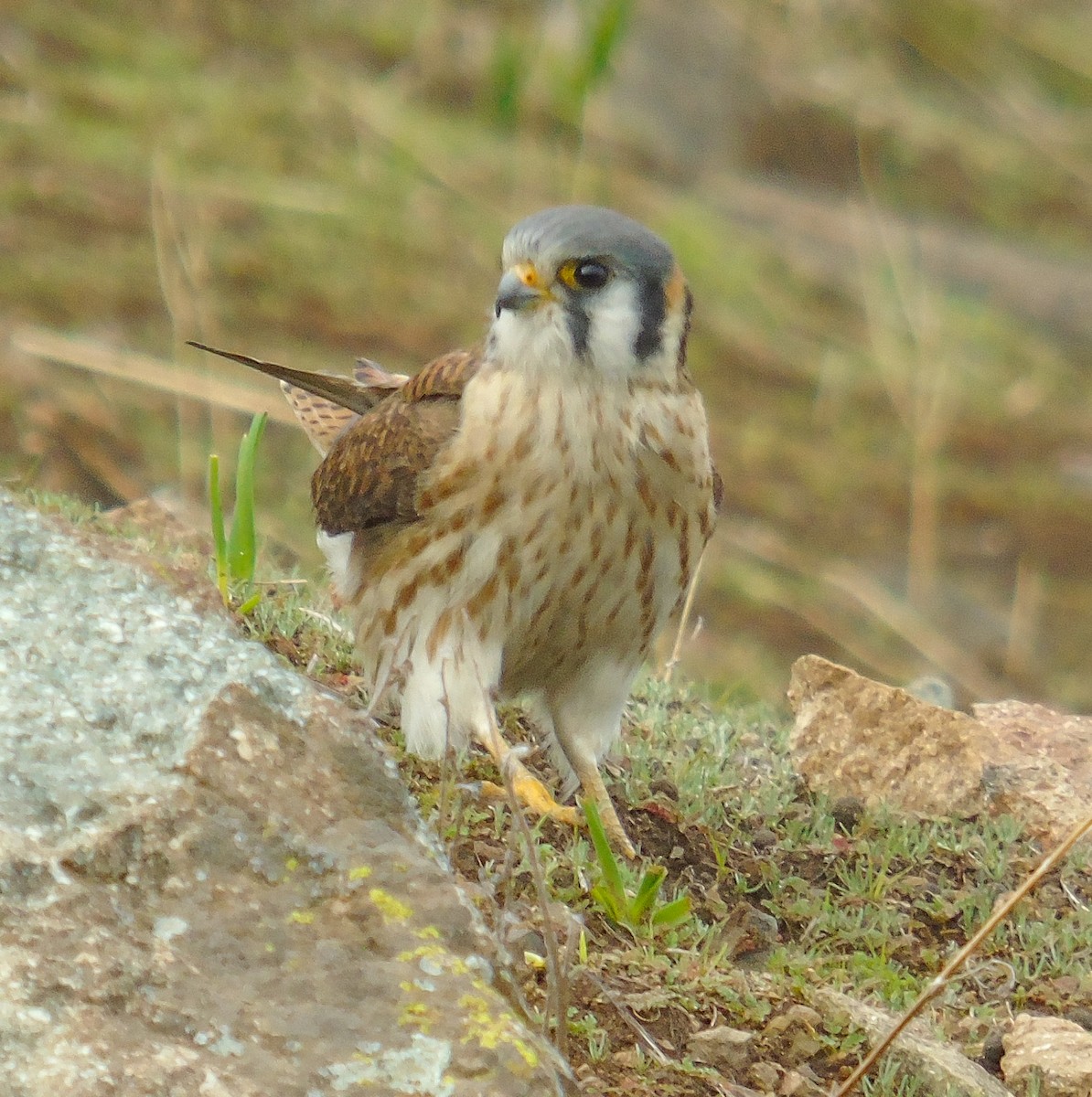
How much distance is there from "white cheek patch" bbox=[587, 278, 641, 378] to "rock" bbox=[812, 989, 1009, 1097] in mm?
1194

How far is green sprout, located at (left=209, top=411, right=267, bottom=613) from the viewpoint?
3.46 metres

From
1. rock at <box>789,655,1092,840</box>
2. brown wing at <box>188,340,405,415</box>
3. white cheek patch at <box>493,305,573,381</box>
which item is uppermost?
white cheek patch at <box>493,305,573,381</box>

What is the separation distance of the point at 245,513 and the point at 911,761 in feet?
4.25

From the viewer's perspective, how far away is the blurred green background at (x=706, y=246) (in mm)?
6906

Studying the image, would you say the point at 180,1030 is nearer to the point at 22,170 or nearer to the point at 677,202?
the point at 22,170

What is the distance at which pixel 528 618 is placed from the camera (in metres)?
3.51

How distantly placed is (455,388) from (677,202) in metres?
6.53

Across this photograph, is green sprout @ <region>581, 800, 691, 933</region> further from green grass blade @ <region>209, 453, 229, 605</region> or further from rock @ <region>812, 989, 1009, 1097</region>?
green grass blade @ <region>209, 453, 229, 605</region>

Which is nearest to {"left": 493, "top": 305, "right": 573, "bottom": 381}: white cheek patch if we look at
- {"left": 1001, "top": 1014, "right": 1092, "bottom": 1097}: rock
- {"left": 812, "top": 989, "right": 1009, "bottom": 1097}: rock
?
{"left": 812, "top": 989, "right": 1009, "bottom": 1097}: rock

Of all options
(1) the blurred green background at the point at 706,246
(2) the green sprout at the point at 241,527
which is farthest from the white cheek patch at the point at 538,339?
(1) the blurred green background at the point at 706,246

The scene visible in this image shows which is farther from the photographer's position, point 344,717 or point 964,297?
point 964,297

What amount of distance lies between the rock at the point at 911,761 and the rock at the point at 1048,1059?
2.88 feet

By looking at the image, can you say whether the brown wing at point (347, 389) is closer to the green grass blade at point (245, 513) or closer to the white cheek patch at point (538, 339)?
the green grass blade at point (245, 513)

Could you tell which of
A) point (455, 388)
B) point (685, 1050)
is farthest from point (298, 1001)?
point (455, 388)
